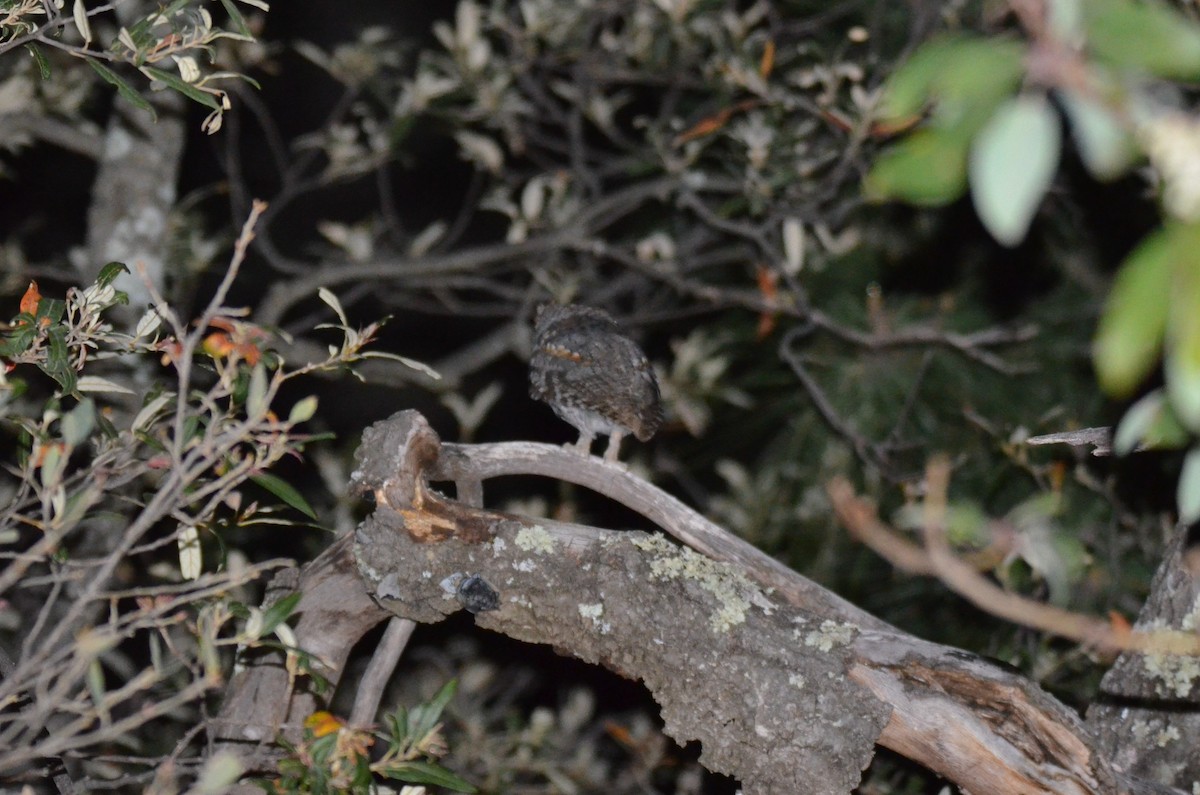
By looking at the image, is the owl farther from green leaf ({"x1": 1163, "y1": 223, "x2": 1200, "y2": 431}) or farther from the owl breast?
green leaf ({"x1": 1163, "y1": 223, "x2": 1200, "y2": 431})

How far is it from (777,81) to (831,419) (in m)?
1.51

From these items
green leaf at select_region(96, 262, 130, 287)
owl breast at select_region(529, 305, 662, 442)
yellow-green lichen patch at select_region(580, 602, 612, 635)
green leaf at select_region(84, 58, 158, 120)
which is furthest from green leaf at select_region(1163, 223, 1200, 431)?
owl breast at select_region(529, 305, 662, 442)

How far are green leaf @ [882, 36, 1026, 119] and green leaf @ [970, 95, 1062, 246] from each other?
0.03 metres

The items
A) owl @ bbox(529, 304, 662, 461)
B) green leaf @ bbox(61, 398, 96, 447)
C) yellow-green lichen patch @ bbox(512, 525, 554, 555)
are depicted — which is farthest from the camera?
owl @ bbox(529, 304, 662, 461)

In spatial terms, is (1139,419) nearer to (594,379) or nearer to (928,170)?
(928,170)

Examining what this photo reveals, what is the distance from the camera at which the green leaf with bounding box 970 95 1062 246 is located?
64 centimetres

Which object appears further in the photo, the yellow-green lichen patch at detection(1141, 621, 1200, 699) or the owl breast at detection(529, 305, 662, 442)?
the owl breast at detection(529, 305, 662, 442)

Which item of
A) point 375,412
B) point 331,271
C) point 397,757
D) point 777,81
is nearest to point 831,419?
point 777,81

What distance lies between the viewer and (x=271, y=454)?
158 cm

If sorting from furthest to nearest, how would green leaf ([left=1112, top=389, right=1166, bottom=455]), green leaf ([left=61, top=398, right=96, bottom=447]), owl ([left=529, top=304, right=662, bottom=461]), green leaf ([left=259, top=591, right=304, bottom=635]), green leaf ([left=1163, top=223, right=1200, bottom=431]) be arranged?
owl ([left=529, top=304, right=662, bottom=461]) → green leaf ([left=259, top=591, right=304, bottom=635]) → green leaf ([left=61, top=398, right=96, bottom=447]) → green leaf ([left=1112, top=389, right=1166, bottom=455]) → green leaf ([left=1163, top=223, right=1200, bottom=431])

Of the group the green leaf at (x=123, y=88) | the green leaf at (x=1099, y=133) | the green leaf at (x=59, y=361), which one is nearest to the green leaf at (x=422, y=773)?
the green leaf at (x=59, y=361)

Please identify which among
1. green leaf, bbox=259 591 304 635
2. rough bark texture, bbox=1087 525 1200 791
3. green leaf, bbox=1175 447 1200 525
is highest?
green leaf, bbox=1175 447 1200 525

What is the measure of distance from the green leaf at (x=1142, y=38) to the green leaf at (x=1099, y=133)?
0.04 m

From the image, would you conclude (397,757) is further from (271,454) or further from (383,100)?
(383,100)
